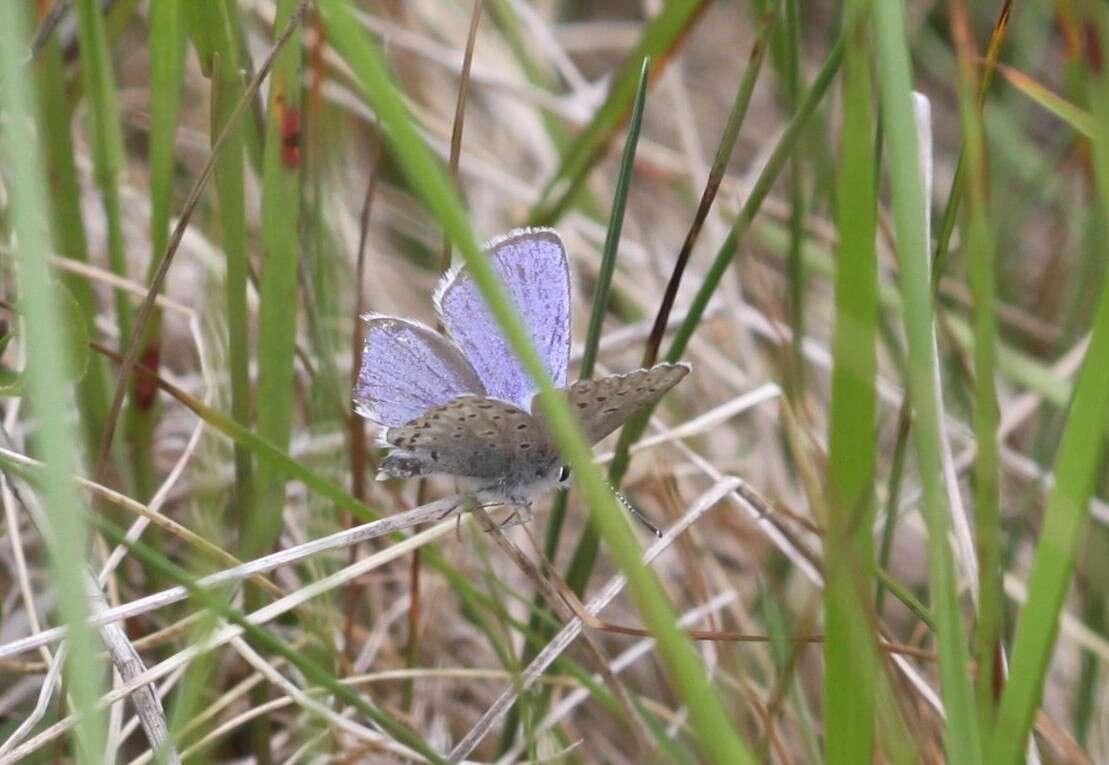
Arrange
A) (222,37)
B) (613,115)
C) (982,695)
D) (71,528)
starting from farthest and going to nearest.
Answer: (613,115) → (222,37) → (982,695) → (71,528)

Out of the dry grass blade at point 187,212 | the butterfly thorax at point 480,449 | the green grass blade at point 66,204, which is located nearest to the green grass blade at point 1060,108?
the butterfly thorax at point 480,449

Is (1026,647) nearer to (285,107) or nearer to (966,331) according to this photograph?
(285,107)

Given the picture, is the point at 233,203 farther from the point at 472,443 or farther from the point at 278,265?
the point at 472,443

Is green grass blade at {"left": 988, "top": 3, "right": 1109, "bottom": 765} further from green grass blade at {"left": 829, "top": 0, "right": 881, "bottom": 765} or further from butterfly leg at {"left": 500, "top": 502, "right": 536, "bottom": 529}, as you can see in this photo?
butterfly leg at {"left": 500, "top": 502, "right": 536, "bottom": 529}

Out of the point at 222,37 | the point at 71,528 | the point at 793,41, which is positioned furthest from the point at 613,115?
the point at 71,528

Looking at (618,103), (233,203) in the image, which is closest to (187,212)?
(233,203)

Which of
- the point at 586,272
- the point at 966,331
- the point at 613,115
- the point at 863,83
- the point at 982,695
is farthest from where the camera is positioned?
the point at 586,272
